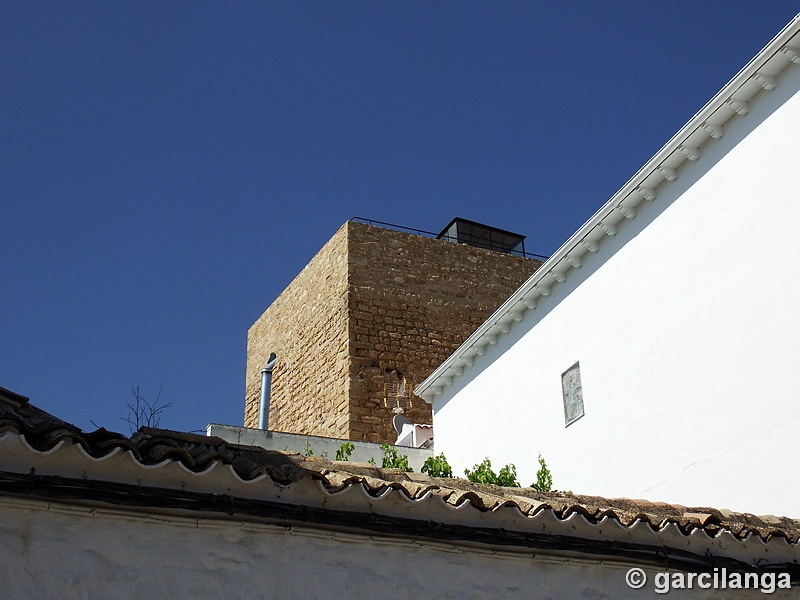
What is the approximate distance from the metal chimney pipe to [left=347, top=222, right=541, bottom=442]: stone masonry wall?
4034mm

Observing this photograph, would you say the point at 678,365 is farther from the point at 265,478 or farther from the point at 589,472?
the point at 265,478

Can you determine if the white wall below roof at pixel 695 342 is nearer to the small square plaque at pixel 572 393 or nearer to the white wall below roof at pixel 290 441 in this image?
the small square plaque at pixel 572 393

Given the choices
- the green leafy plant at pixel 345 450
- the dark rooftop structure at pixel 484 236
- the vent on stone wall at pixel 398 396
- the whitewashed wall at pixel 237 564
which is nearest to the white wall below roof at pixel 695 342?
the green leafy plant at pixel 345 450

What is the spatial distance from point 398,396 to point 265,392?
4557 millimetres

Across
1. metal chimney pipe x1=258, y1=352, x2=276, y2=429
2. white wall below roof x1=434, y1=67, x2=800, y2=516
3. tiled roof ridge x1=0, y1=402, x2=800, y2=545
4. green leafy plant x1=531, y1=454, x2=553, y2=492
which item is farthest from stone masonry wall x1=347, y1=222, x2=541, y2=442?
tiled roof ridge x1=0, y1=402, x2=800, y2=545

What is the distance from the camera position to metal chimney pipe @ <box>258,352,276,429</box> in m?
20.3

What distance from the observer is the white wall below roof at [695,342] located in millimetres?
8906

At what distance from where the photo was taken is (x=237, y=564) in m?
4.68

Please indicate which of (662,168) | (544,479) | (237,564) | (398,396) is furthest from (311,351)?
(237,564)

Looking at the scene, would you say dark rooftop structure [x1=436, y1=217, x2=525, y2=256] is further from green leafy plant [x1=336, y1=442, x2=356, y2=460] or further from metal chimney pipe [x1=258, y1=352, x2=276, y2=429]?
green leafy plant [x1=336, y1=442, x2=356, y2=460]

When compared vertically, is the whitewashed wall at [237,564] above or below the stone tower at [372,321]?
below

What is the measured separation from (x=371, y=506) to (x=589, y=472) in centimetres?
680

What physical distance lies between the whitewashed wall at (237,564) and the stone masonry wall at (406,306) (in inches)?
432

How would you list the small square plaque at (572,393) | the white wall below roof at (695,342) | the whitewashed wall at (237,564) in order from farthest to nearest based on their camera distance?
the small square plaque at (572,393), the white wall below roof at (695,342), the whitewashed wall at (237,564)
